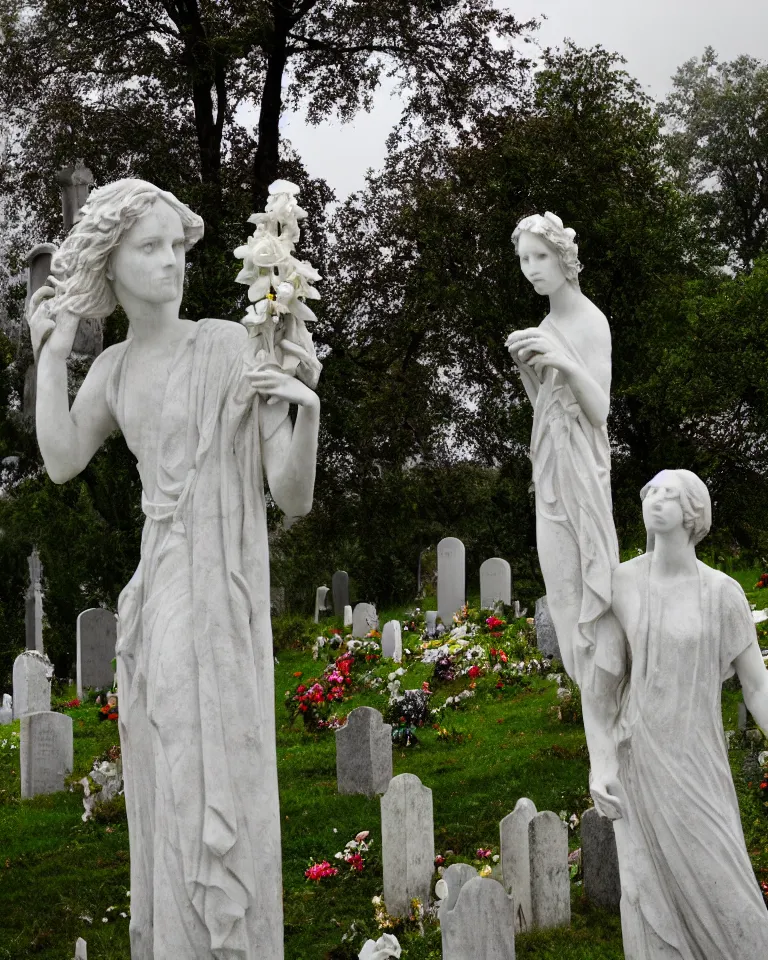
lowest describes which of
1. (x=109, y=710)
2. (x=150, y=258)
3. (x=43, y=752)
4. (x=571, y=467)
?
(x=43, y=752)

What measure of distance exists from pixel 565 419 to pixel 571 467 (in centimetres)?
22

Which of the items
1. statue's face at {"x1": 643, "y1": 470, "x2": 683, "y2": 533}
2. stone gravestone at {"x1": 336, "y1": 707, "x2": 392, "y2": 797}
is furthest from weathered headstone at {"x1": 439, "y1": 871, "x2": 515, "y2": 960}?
stone gravestone at {"x1": 336, "y1": 707, "x2": 392, "y2": 797}

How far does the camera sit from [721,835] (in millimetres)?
5328

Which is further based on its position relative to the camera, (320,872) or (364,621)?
(364,621)

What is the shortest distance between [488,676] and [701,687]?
27.6ft

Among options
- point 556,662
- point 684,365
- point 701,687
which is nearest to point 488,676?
point 556,662

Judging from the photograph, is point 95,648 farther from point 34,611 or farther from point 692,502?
point 692,502

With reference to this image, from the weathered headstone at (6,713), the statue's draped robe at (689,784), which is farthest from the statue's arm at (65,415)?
the weathered headstone at (6,713)

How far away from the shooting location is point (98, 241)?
4.45m

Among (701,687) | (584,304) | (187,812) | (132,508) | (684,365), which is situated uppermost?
(684,365)

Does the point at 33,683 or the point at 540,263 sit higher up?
the point at 540,263

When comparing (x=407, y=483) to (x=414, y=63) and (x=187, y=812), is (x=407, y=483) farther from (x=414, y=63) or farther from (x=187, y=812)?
(x=187, y=812)

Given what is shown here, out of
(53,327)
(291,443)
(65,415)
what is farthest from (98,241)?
(291,443)

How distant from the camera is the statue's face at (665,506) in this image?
539 centimetres
